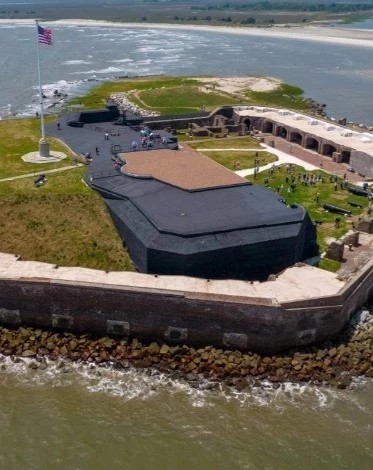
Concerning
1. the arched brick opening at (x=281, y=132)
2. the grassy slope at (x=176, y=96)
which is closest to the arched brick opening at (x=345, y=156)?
the arched brick opening at (x=281, y=132)

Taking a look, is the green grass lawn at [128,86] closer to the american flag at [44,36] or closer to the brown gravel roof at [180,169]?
the american flag at [44,36]

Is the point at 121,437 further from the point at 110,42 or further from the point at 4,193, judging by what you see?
the point at 110,42

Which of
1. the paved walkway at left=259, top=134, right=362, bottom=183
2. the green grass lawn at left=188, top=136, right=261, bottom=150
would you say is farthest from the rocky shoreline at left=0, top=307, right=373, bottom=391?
the green grass lawn at left=188, top=136, right=261, bottom=150

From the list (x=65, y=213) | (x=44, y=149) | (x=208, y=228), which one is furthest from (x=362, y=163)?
(x=44, y=149)

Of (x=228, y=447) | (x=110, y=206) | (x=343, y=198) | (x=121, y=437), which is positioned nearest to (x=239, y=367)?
(x=228, y=447)

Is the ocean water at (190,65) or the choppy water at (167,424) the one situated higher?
the ocean water at (190,65)

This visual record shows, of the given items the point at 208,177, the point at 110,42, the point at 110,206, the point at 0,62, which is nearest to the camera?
the point at 110,206
